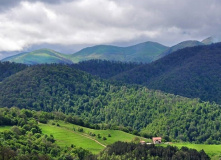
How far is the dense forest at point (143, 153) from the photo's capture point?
11075 centimetres

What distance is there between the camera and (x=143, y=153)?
111625 millimetres

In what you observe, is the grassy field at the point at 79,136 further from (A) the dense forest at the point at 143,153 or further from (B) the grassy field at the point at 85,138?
(A) the dense forest at the point at 143,153

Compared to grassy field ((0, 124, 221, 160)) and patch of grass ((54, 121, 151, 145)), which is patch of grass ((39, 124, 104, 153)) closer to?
grassy field ((0, 124, 221, 160))

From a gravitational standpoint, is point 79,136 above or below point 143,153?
below

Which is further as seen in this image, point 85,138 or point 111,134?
point 111,134

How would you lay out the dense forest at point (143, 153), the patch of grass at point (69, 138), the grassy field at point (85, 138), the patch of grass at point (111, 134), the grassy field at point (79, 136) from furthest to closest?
the patch of grass at point (111, 134), the grassy field at point (79, 136), the grassy field at point (85, 138), the patch of grass at point (69, 138), the dense forest at point (143, 153)

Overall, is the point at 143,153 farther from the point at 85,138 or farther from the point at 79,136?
the point at 79,136

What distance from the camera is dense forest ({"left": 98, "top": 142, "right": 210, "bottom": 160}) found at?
110750mm

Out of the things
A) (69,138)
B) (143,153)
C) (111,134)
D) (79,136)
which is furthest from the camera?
(111,134)

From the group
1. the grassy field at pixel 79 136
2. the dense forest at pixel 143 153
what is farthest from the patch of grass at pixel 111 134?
the dense forest at pixel 143 153

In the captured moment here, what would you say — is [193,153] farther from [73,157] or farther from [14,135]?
[14,135]

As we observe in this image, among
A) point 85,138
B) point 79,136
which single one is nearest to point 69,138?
point 79,136

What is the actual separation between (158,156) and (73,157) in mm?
26581

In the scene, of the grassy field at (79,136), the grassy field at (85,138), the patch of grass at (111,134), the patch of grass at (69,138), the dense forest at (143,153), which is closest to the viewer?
the dense forest at (143,153)
